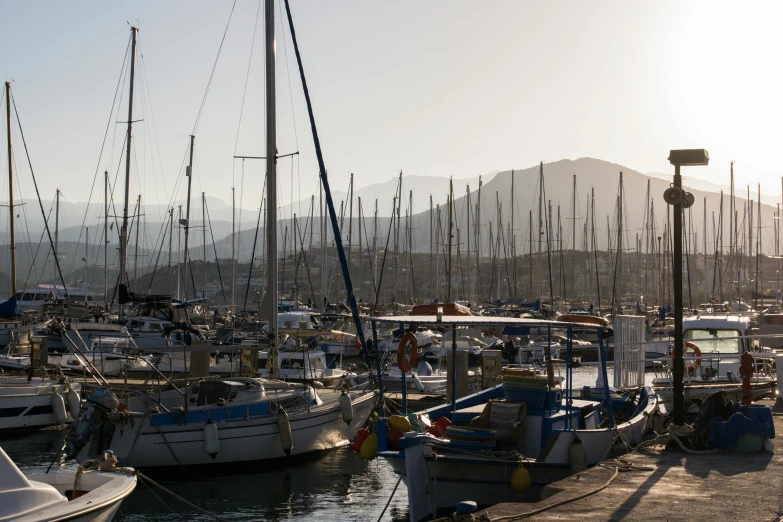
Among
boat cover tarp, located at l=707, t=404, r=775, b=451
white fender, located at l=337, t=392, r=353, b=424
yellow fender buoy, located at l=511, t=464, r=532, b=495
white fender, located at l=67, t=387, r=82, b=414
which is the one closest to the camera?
yellow fender buoy, located at l=511, t=464, r=532, b=495

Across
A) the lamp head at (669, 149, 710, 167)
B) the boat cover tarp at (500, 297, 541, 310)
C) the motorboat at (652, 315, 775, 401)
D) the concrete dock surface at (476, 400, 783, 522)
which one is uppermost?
the lamp head at (669, 149, 710, 167)

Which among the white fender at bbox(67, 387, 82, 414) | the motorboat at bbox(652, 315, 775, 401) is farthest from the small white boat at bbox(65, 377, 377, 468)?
the motorboat at bbox(652, 315, 775, 401)

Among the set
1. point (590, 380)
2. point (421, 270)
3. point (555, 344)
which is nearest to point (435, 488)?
point (590, 380)

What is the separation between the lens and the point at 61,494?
10.6m

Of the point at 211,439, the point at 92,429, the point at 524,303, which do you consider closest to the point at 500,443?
the point at 211,439

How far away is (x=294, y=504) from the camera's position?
1738 cm

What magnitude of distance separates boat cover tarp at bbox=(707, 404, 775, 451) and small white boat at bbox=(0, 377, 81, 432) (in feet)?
53.6

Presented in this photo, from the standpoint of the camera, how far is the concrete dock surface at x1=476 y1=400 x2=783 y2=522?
422 inches

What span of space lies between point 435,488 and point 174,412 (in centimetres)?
807

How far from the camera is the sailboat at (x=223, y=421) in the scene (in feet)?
61.0

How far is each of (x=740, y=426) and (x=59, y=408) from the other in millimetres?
18132

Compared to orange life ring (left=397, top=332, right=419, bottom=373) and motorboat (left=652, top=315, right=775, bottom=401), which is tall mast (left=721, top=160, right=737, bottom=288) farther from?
orange life ring (left=397, top=332, right=419, bottom=373)

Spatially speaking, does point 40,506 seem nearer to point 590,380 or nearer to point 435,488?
point 435,488

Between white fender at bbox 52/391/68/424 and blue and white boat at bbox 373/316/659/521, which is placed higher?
blue and white boat at bbox 373/316/659/521
